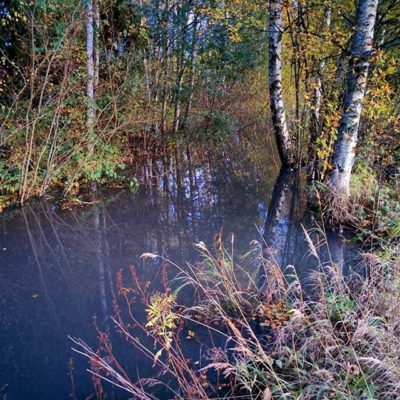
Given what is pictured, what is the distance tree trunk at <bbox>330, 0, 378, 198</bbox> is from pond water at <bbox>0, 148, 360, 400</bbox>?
3.24 feet

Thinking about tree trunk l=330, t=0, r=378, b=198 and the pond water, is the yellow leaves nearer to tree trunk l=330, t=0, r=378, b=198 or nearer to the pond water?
the pond water

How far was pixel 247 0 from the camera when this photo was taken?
802 centimetres

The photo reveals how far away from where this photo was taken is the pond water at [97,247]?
3084mm

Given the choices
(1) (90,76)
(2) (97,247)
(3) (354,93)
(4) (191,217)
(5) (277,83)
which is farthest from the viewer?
(5) (277,83)

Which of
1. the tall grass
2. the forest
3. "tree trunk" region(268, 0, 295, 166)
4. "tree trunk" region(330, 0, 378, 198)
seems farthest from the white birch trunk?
the tall grass

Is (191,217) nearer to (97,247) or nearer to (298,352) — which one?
(97,247)

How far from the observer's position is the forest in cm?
272

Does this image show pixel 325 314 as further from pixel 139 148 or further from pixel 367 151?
pixel 139 148

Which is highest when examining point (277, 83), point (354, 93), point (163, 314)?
point (277, 83)

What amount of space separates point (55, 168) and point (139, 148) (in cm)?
356

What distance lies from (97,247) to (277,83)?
5751 mm

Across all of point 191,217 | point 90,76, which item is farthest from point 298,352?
point 90,76

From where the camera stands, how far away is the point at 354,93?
17.0ft

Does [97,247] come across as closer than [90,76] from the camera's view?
Yes
